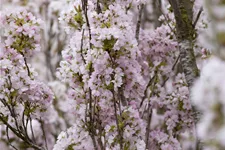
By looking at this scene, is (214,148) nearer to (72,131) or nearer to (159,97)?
(72,131)

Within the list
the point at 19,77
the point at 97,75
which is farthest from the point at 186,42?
the point at 19,77

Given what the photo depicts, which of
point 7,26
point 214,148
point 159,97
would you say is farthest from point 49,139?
point 214,148

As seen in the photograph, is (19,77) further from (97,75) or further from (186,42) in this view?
(186,42)

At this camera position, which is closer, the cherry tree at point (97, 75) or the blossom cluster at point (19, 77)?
the cherry tree at point (97, 75)

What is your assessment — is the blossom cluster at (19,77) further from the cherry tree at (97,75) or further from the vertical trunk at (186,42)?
the vertical trunk at (186,42)

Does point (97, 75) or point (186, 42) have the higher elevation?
point (186, 42)

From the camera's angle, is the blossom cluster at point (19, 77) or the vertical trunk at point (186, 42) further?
the blossom cluster at point (19, 77)

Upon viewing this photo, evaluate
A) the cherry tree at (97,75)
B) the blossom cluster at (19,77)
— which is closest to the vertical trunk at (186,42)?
the cherry tree at (97,75)

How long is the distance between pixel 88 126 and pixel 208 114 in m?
1.65

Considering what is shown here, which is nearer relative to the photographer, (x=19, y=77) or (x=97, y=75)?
(x=97, y=75)

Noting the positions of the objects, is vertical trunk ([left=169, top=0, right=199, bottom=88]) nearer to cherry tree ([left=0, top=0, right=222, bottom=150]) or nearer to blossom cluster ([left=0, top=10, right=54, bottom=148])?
cherry tree ([left=0, top=0, right=222, bottom=150])

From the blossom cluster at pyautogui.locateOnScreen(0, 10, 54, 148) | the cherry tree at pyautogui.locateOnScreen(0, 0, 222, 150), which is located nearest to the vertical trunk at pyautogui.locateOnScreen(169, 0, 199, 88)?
the cherry tree at pyautogui.locateOnScreen(0, 0, 222, 150)

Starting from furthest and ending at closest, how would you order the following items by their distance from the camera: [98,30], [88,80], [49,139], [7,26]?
[49,139] < [7,26] < [88,80] < [98,30]

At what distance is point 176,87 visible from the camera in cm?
325
